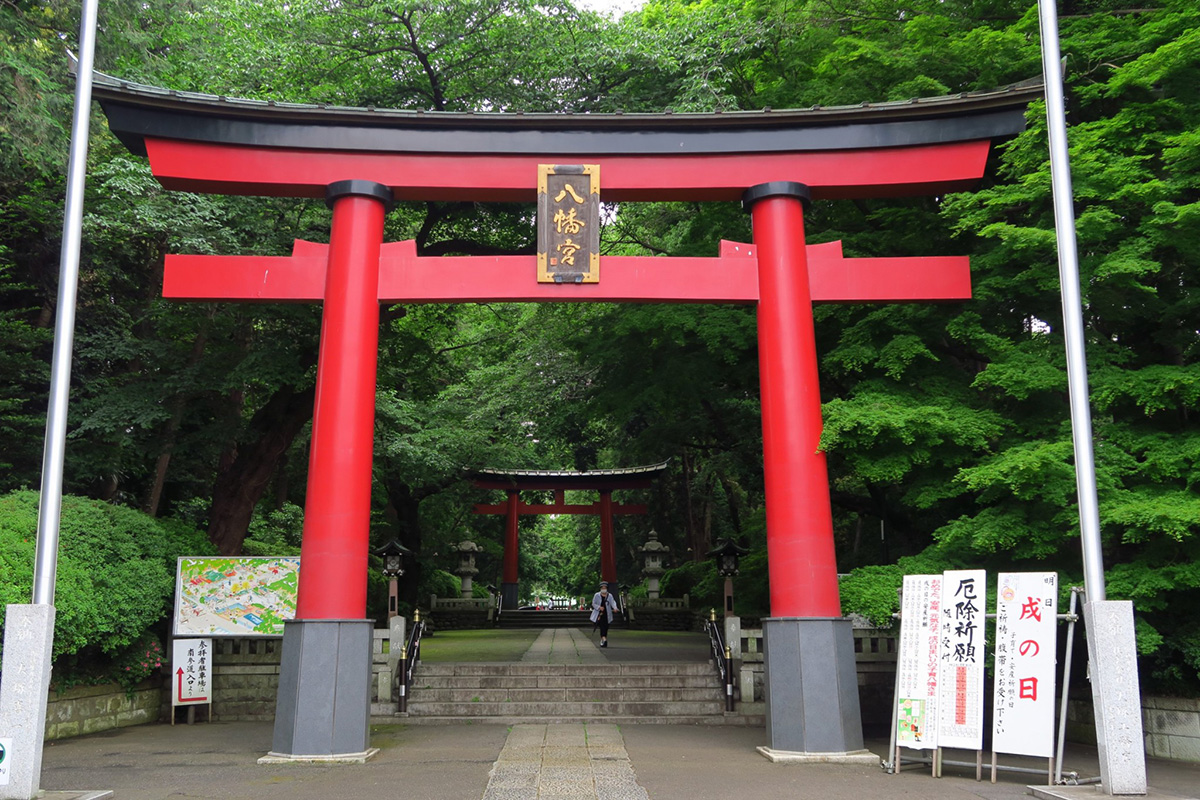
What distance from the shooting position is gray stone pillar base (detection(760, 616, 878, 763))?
8.90 meters

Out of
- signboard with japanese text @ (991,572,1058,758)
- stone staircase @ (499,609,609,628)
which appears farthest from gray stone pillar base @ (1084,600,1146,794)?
stone staircase @ (499,609,609,628)

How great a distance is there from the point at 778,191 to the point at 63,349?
7.46 meters

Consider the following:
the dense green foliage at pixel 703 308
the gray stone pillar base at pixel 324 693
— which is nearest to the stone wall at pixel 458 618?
the dense green foliage at pixel 703 308

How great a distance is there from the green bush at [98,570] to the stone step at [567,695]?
380cm

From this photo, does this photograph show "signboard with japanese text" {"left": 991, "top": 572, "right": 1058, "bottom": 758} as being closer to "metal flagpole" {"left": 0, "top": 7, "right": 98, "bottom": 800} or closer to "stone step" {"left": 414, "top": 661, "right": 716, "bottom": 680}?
"stone step" {"left": 414, "top": 661, "right": 716, "bottom": 680}

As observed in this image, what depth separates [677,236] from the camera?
1532cm

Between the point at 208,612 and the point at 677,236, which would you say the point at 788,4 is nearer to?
the point at 677,236

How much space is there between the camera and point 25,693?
6879 mm

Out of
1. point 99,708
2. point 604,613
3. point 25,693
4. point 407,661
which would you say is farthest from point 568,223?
point 604,613

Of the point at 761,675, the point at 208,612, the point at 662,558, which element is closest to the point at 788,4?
the point at 761,675

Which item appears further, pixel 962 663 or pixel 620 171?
pixel 620 171

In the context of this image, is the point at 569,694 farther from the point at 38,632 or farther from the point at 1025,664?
the point at 38,632

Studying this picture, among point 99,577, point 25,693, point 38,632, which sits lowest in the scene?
point 25,693

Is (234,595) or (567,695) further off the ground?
(234,595)
